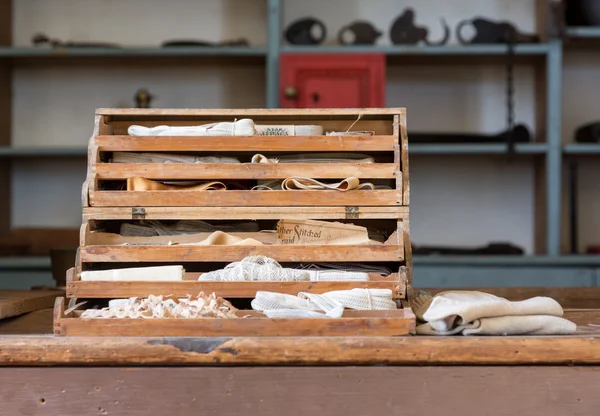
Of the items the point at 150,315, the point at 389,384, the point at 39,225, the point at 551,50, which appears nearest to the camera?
the point at 389,384

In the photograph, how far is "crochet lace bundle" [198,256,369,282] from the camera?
1323 mm

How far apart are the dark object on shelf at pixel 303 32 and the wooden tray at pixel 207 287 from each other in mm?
2615

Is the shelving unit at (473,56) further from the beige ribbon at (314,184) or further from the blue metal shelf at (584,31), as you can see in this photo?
the beige ribbon at (314,184)

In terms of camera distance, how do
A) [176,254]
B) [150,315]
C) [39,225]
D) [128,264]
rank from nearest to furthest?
[150,315] → [176,254] → [128,264] → [39,225]

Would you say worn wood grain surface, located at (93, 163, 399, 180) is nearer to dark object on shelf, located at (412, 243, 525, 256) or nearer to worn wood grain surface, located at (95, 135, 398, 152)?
worn wood grain surface, located at (95, 135, 398, 152)

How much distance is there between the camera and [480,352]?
1089 mm

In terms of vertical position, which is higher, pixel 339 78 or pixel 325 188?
pixel 339 78

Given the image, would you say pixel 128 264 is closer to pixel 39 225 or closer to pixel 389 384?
pixel 389 384

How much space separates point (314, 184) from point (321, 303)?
11.3 inches

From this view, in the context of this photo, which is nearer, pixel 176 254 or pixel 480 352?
pixel 480 352

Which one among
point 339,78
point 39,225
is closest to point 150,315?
point 339,78

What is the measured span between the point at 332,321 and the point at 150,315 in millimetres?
303

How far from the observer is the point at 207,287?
4.28 ft

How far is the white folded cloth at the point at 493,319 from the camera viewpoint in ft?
3.84
